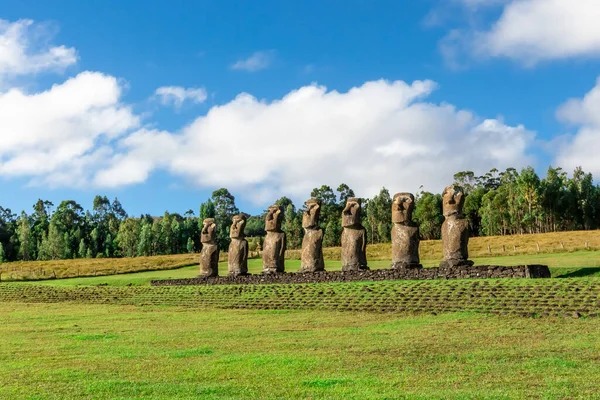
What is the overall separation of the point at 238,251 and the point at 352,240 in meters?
8.12

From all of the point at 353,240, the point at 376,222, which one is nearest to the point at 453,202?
the point at 353,240

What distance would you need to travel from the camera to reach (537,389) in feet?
31.4

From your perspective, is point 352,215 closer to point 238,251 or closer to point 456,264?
point 456,264

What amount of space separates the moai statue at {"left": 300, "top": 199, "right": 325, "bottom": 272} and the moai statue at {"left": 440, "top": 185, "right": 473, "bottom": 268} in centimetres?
715

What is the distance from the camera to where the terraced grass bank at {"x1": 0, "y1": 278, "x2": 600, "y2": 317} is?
18.9 m

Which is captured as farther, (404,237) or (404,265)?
(404,237)

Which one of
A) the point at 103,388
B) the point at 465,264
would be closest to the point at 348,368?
the point at 103,388

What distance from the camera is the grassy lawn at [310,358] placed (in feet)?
32.9

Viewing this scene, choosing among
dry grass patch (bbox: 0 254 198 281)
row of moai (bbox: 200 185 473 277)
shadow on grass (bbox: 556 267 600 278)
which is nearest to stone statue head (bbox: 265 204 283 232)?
row of moai (bbox: 200 185 473 277)

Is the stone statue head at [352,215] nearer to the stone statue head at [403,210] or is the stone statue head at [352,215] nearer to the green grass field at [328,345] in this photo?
the stone statue head at [403,210]

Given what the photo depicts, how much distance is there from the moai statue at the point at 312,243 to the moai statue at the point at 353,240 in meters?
1.65

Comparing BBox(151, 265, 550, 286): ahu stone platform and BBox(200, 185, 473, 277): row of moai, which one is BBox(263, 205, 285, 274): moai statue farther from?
BBox(151, 265, 550, 286): ahu stone platform

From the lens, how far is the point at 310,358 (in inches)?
505

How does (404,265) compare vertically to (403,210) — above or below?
below
